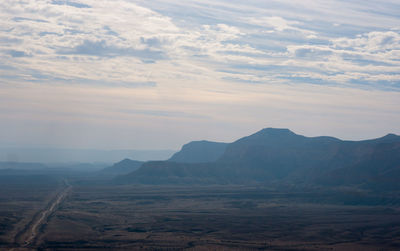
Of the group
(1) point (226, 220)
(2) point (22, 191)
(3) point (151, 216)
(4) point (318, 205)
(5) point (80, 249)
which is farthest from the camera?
(2) point (22, 191)

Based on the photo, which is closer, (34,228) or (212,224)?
(34,228)

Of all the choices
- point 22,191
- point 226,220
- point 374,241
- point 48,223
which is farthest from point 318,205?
point 22,191

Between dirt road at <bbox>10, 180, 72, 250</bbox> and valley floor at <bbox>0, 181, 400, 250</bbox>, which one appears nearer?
dirt road at <bbox>10, 180, 72, 250</bbox>

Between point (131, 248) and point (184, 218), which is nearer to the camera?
point (131, 248)

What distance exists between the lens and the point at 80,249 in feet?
237

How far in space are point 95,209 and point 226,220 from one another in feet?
128

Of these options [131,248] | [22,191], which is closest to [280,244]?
[131,248]

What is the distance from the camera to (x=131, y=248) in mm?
73875

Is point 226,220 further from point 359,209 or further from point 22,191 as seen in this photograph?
point 22,191

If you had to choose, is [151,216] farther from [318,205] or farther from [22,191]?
[22,191]

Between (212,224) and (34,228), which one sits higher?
(212,224)

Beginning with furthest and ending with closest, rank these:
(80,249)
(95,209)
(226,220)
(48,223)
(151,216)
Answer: (95,209), (151,216), (226,220), (48,223), (80,249)

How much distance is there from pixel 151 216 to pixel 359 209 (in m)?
57.6

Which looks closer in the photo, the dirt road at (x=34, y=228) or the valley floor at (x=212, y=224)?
the dirt road at (x=34, y=228)
